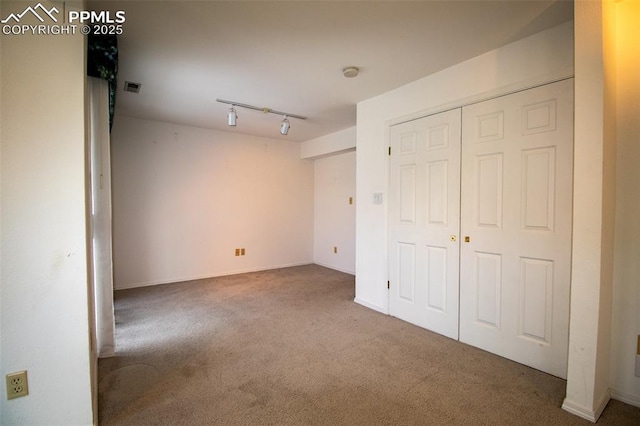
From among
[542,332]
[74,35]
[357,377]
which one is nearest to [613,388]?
[542,332]

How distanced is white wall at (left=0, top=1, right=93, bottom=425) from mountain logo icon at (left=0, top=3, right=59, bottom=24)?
2cm

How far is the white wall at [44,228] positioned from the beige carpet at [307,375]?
43 centimetres

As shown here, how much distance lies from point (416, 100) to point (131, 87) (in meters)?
3.03

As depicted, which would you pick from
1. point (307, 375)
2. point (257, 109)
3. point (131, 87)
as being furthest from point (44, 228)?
point (257, 109)

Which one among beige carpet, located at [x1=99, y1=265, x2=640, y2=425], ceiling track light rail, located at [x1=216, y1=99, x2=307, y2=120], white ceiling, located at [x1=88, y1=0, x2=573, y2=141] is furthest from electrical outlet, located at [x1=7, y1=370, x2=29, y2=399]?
ceiling track light rail, located at [x1=216, y1=99, x2=307, y2=120]

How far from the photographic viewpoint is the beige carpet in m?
1.74

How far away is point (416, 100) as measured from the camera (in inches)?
118

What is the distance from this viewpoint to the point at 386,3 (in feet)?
6.09

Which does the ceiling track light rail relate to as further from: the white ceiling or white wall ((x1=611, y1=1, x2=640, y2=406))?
white wall ((x1=611, y1=1, x2=640, y2=406))

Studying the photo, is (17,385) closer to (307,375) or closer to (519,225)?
(307,375)

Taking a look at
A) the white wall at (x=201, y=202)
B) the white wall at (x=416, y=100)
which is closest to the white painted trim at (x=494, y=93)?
the white wall at (x=416, y=100)

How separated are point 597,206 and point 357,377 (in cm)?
184

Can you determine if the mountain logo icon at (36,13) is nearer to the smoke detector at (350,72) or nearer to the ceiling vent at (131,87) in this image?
the ceiling vent at (131,87)

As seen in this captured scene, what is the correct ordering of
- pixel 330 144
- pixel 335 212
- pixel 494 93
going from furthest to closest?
pixel 335 212
pixel 330 144
pixel 494 93
